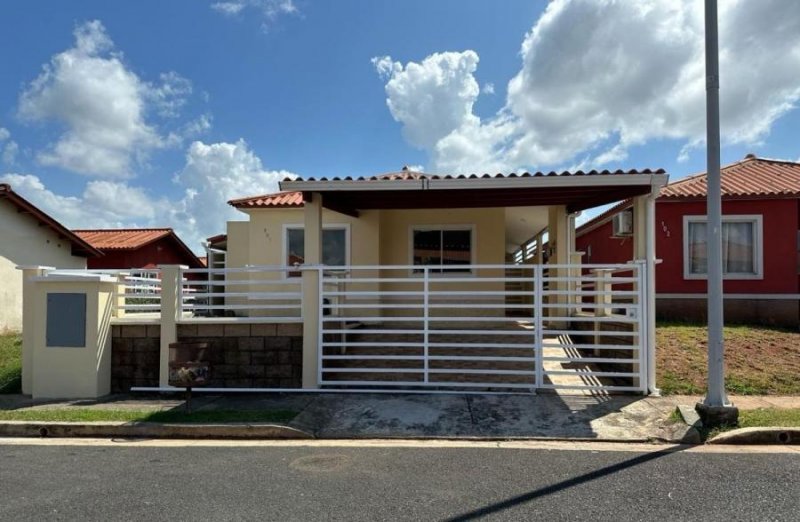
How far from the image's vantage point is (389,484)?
4.45 metres

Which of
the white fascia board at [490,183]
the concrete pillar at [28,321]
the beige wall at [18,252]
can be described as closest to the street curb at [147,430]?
the concrete pillar at [28,321]

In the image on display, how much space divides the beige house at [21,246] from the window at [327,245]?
844 centimetres

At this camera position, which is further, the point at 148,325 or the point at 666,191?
the point at 666,191

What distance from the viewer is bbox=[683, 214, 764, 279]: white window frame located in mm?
12914

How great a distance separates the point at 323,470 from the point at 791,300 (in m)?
13.0

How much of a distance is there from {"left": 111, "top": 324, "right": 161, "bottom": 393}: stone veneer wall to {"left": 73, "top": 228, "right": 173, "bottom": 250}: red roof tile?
15436 mm

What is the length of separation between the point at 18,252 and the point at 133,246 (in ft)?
21.0

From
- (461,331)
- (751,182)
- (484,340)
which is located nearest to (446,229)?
(484,340)

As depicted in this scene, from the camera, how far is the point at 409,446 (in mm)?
5582

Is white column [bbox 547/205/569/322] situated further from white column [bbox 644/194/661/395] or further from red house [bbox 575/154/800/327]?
white column [bbox 644/194/661/395]

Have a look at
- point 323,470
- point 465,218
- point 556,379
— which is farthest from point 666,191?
point 323,470

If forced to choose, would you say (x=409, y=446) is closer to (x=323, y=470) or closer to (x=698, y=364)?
(x=323, y=470)

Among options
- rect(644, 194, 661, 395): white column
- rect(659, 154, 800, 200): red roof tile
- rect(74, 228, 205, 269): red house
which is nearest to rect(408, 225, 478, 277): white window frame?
rect(644, 194, 661, 395): white column

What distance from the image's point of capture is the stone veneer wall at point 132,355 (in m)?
8.09
